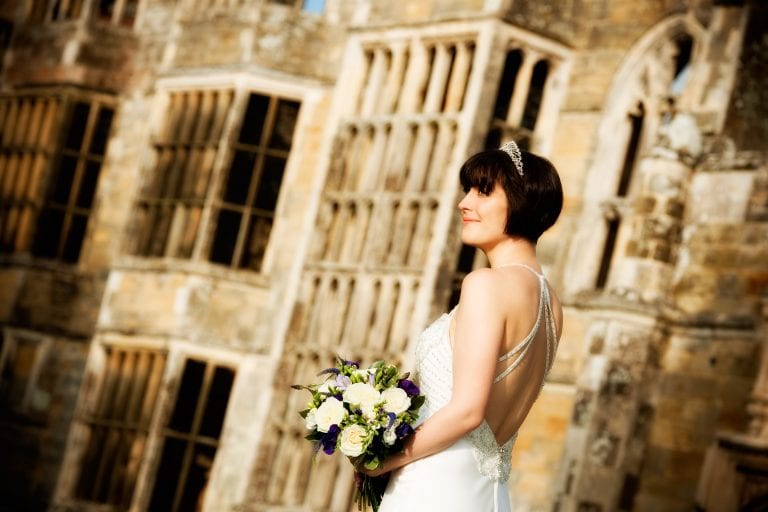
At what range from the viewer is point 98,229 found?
16.5 metres

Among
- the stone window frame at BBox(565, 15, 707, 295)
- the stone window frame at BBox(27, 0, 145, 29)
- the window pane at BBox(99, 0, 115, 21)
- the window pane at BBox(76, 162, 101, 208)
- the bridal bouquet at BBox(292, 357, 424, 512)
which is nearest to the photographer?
the bridal bouquet at BBox(292, 357, 424, 512)

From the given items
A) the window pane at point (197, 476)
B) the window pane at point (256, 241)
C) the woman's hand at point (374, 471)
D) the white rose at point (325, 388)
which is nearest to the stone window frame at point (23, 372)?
the window pane at point (197, 476)

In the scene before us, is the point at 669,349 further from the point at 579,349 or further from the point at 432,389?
the point at 432,389

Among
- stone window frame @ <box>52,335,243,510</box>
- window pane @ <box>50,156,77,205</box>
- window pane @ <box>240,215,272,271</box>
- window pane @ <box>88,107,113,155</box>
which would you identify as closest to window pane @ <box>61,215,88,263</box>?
window pane @ <box>50,156,77,205</box>

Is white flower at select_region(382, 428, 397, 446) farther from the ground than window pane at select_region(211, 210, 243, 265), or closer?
closer

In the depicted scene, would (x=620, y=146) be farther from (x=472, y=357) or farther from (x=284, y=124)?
(x=472, y=357)

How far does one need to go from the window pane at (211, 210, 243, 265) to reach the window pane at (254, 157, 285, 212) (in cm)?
27

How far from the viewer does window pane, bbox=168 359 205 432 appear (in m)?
14.8

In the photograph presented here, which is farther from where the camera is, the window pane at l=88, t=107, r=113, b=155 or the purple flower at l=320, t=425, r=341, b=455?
the window pane at l=88, t=107, r=113, b=155

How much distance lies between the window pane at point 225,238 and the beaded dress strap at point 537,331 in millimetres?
10038

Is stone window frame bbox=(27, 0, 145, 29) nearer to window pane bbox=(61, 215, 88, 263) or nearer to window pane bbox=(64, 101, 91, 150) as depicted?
window pane bbox=(64, 101, 91, 150)

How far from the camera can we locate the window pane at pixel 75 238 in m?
16.6

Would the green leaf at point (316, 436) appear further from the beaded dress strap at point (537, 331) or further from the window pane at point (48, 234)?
the window pane at point (48, 234)

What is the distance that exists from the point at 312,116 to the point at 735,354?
5.25 metres
